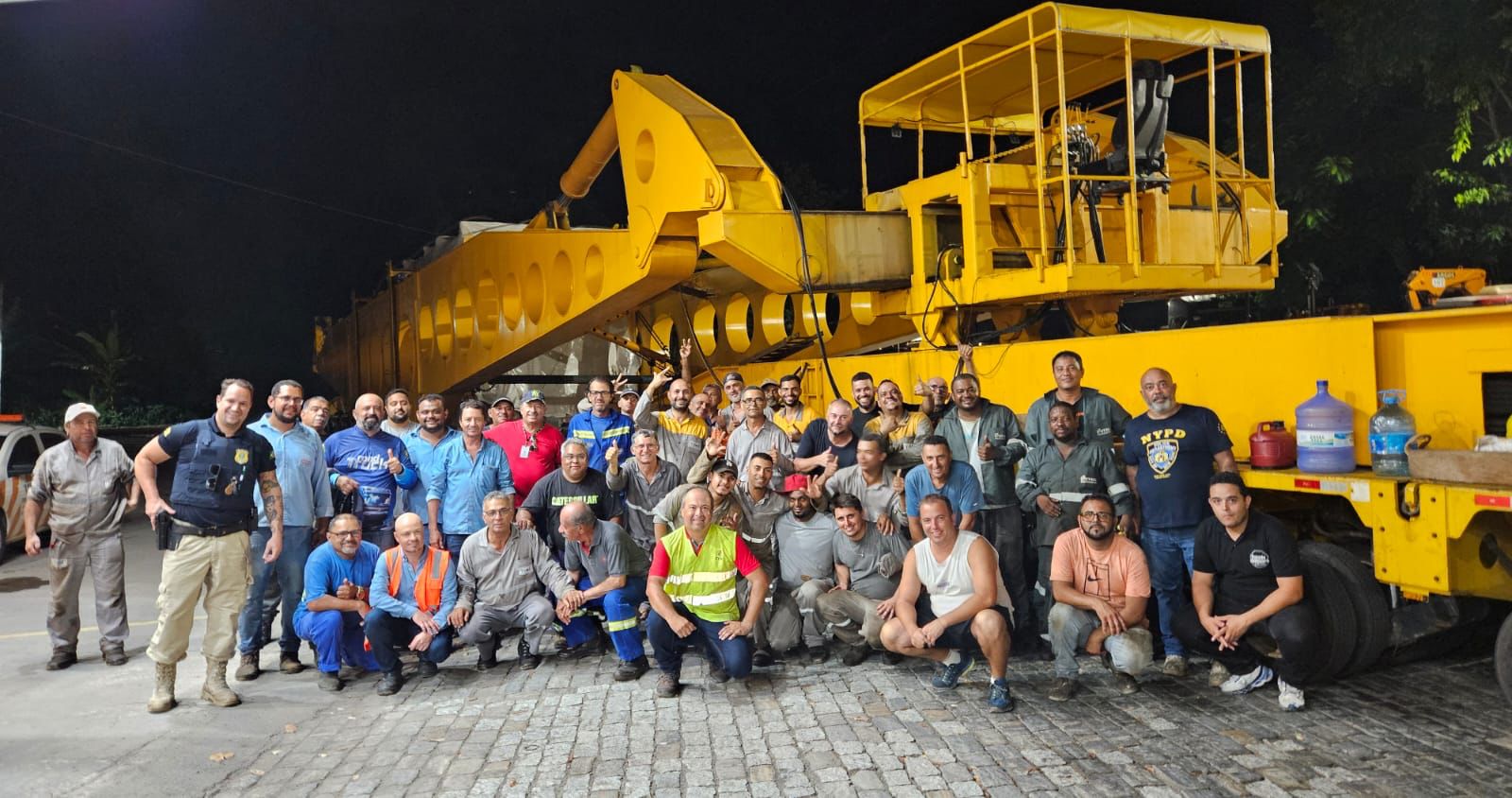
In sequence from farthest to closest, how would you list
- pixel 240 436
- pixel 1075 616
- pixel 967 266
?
1. pixel 967 266
2. pixel 240 436
3. pixel 1075 616

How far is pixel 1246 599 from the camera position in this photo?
16.1 ft

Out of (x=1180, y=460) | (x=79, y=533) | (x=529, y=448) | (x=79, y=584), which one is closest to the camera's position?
(x=1180, y=460)

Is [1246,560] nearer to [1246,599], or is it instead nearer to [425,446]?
Result: [1246,599]

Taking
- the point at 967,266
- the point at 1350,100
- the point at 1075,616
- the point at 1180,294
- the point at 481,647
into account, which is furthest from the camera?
the point at 1350,100

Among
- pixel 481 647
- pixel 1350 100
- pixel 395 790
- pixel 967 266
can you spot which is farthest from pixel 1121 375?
pixel 1350 100

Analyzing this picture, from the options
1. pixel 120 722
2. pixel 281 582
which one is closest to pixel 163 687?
pixel 120 722

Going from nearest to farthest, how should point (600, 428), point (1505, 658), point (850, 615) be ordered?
1. point (1505, 658)
2. point (850, 615)
3. point (600, 428)

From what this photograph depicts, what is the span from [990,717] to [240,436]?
162 inches

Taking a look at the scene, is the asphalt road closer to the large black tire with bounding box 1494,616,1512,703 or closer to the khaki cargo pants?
the khaki cargo pants

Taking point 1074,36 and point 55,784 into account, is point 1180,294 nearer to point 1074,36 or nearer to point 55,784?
point 1074,36

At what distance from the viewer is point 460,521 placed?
647 cm

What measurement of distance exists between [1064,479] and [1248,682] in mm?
1343

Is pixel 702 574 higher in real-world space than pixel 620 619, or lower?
higher

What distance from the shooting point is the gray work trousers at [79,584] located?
20.4 ft
